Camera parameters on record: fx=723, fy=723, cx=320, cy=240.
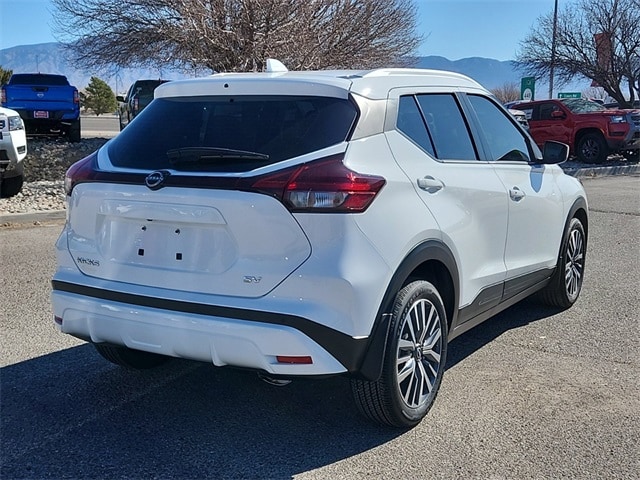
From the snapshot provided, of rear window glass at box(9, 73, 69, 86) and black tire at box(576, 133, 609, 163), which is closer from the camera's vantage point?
rear window glass at box(9, 73, 69, 86)

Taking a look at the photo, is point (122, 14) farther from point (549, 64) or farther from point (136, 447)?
point (549, 64)

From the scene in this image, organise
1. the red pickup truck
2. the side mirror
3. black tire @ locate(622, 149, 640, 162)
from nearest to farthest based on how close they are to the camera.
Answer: the side mirror < the red pickup truck < black tire @ locate(622, 149, 640, 162)

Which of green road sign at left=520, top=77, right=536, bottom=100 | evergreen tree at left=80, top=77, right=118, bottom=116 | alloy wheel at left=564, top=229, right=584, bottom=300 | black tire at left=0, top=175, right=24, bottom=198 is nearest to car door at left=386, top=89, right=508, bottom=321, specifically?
alloy wheel at left=564, top=229, right=584, bottom=300

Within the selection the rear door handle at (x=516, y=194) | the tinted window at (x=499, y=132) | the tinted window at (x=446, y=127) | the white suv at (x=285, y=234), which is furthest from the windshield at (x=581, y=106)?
the white suv at (x=285, y=234)

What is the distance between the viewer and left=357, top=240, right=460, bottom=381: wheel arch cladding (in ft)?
10.8

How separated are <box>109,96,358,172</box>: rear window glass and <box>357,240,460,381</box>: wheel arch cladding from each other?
27.1 inches

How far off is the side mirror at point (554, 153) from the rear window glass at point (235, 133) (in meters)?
2.36

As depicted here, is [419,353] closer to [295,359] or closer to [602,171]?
[295,359]

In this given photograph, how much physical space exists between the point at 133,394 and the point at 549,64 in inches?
1425

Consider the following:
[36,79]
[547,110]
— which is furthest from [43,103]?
[547,110]

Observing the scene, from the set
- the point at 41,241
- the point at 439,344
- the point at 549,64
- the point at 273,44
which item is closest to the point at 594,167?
the point at 273,44

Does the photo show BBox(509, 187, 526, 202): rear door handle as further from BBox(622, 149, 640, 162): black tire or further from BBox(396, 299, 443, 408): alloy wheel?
BBox(622, 149, 640, 162): black tire

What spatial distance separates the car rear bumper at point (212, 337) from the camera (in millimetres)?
3109

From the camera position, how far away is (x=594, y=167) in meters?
18.6
